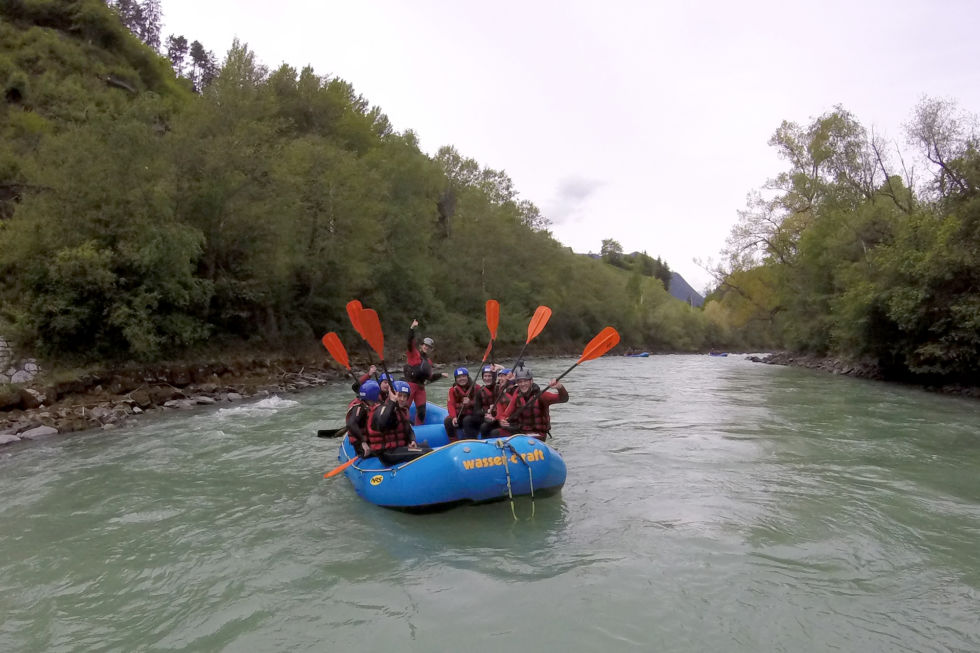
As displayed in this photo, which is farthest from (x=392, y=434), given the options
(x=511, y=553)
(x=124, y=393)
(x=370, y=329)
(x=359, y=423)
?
(x=124, y=393)

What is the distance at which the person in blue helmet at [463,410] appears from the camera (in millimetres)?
6391

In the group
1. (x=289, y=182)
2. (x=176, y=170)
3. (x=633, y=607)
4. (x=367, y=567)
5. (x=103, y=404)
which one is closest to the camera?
(x=633, y=607)

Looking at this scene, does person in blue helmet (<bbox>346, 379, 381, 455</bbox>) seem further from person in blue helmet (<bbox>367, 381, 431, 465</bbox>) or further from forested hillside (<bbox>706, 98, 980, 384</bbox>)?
forested hillside (<bbox>706, 98, 980, 384</bbox>)

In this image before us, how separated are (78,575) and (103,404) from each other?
767 cm

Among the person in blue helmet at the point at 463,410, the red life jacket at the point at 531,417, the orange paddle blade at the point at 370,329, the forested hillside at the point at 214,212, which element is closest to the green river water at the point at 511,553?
the red life jacket at the point at 531,417

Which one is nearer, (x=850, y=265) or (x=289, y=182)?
(x=289, y=182)

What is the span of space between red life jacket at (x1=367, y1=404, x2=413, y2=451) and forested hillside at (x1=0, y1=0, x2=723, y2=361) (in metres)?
8.60

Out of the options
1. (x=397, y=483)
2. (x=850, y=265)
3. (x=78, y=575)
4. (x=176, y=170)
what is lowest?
(x=78, y=575)

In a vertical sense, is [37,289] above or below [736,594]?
above

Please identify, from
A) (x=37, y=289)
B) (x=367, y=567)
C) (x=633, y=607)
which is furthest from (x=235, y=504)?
(x=37, y=289)

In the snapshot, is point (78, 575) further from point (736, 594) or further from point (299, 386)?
point (299, 386)

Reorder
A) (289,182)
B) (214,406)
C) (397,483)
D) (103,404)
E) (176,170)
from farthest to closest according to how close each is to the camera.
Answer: (289,182)
(176,170)
(214,406)
(103,404)
(397,483)

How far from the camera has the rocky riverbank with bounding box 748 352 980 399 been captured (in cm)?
1423

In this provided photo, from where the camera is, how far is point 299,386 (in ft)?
52.4
